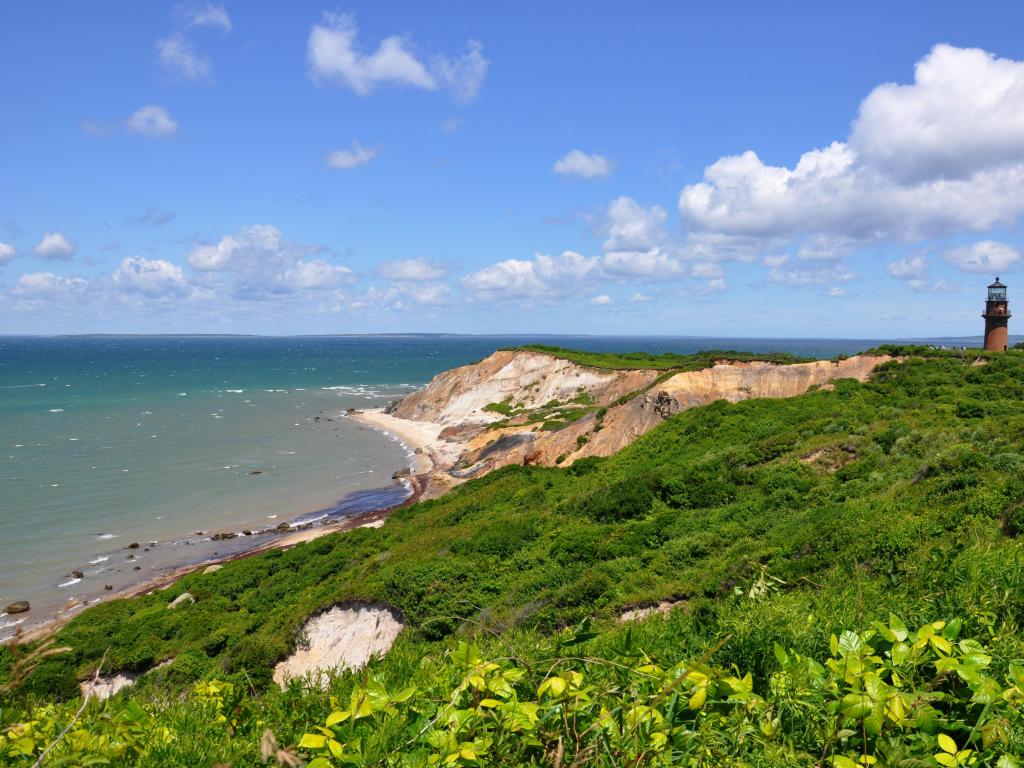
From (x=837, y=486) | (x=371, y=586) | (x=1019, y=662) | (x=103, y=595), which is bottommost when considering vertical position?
(x=103, y=595)

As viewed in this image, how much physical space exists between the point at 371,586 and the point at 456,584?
284cm

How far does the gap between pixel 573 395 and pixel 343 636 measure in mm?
44976

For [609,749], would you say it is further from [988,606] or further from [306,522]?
[306,522]

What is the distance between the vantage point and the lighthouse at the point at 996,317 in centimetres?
4203

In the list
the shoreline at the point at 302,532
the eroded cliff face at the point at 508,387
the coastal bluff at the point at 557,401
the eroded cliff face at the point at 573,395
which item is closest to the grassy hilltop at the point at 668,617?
the eroded cliff face at the point at 573,395

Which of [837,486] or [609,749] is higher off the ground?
[609,749]

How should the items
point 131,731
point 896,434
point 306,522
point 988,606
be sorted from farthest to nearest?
point 306,522
point 896,434
point 988,606
point 131,731

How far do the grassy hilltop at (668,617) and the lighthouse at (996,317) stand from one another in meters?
12.4

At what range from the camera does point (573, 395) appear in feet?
196

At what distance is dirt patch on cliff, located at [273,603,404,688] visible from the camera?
1573 cm

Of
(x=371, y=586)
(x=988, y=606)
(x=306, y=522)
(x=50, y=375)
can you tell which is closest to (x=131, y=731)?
(x=988, y=606)

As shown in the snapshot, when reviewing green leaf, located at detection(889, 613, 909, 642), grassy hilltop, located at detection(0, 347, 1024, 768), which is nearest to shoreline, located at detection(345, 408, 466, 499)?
grassy hilltop, located at detection(0, 347, 1024, 768)

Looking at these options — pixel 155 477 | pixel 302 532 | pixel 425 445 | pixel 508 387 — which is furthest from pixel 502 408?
pixel 155 477

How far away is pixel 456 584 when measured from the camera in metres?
16.1
